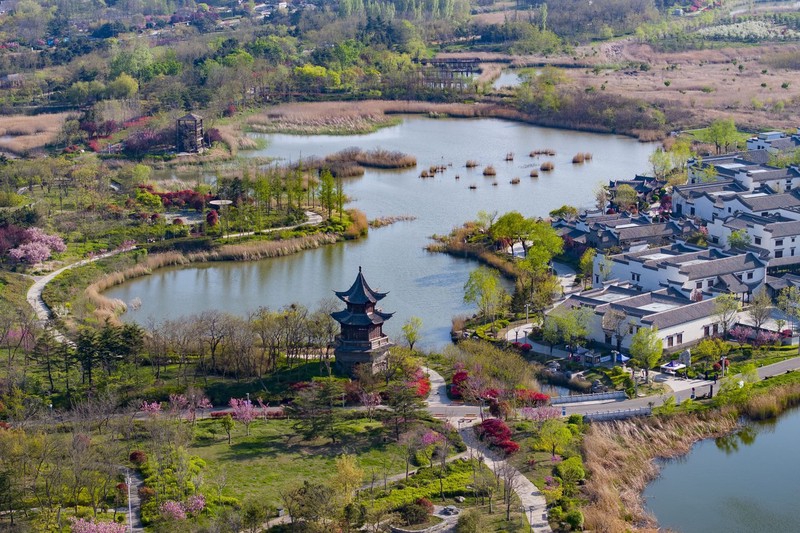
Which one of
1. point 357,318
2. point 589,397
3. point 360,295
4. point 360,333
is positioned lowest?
point 589,397

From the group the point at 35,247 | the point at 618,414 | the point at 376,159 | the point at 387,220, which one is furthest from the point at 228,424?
the point at 376,159

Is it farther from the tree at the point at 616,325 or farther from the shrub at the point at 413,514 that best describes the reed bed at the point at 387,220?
the shrub at the point at 413,514

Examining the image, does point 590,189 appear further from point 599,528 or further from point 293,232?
point 599,528

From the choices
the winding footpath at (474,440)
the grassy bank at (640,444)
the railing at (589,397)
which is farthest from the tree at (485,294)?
the grassy bank at (640,444)

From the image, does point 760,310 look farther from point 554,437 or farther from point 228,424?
point 228,424

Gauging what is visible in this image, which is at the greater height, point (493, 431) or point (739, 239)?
point (739, 239)

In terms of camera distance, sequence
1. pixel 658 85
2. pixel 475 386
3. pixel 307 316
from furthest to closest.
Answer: pixel 658 85 → pixel 307 316 → pixel 475 386

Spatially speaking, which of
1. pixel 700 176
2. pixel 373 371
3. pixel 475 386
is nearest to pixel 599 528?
pixel 475 386

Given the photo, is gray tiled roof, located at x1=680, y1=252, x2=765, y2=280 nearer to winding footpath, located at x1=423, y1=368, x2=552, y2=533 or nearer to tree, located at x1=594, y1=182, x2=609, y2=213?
tree, located at x1=594, y1=182, x2=609, y2=213
